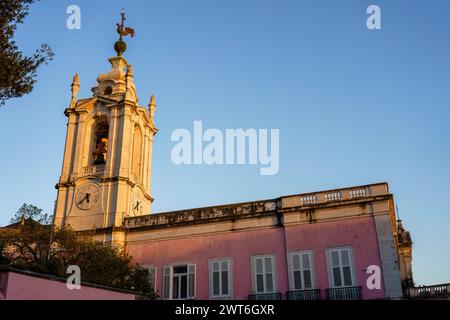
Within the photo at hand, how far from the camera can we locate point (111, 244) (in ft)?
86.8

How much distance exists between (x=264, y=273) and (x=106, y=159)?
1207 cm

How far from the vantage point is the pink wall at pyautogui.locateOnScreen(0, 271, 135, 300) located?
468 inches

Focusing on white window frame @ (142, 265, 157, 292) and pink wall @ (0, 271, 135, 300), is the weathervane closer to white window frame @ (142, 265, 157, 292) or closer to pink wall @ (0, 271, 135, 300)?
white window frame @ (142, 265, 157, 292)

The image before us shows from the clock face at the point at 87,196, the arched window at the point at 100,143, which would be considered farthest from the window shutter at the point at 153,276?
the arched window at the point at 100,143

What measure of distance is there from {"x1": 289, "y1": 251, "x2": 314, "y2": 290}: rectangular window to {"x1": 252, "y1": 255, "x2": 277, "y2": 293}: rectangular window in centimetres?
93

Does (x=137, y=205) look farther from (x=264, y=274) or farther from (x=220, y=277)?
(x=264, y=274)

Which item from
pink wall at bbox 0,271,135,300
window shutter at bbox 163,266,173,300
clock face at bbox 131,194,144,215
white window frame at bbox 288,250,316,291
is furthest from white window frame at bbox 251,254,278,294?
pink wall at bbox 0,271,135,300

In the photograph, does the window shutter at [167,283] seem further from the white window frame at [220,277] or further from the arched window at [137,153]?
the arched window at [137,153]

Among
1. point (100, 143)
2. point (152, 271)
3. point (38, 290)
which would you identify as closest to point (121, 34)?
point (100, 143)
